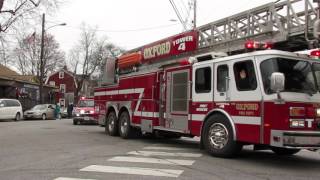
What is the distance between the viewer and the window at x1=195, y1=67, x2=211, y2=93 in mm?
12164

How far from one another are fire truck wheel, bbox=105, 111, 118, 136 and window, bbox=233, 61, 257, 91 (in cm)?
764

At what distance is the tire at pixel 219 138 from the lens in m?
11.1

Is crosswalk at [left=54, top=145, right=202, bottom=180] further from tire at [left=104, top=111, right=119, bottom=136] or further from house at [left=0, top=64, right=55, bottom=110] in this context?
house at [left=0, top=64, right=55, bottom=110]

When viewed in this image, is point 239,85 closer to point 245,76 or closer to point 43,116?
point 245,76

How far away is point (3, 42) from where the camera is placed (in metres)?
39.2

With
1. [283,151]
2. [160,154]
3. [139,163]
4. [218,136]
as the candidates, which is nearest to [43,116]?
[160,154]

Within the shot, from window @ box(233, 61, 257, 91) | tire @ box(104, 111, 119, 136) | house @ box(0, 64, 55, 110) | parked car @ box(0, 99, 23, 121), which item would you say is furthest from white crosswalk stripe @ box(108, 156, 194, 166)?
house @ box(0, 64, 55, 110)

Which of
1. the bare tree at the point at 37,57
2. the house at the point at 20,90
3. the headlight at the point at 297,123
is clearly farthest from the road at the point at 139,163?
the bare tree at the point at 37,57

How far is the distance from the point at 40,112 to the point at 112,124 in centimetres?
2200

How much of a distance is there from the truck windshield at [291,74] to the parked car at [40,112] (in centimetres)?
3043

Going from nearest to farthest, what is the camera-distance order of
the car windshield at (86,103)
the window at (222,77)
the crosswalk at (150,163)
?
the crosswalk at (150,163) < the window at (222,77) < the car windshield at (86,103)

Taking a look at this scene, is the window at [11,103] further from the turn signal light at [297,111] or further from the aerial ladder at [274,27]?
the turn signal light at [297,111]

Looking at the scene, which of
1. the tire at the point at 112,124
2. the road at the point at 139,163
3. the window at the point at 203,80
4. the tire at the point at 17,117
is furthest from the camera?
the tire at the point at 17,117

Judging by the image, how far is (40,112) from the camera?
38.8 meters
